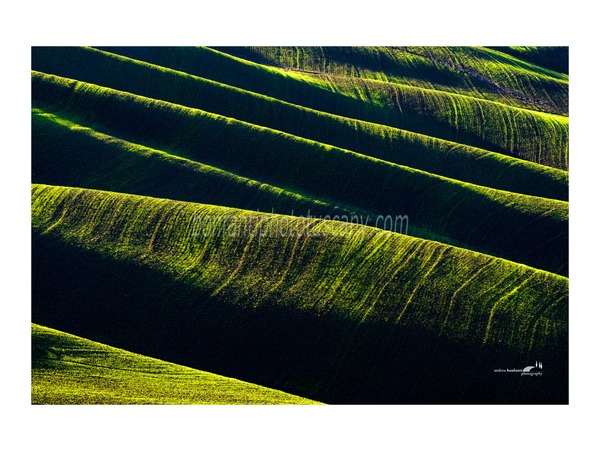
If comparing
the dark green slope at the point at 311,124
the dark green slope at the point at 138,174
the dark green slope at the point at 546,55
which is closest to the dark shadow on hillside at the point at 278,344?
the dark green slope at the point at 138,174

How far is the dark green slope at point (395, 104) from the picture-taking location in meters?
27.8

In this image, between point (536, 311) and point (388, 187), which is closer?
point (536, 311)

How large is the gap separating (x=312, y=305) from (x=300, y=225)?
3.60 metres

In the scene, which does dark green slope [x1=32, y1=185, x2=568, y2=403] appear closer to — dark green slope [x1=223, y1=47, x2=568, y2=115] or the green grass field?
the green grass field

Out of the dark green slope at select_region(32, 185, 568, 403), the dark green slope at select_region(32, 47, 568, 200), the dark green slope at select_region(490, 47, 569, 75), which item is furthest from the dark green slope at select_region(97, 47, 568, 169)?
the dark green slope at select_region(32, 185, 568, 403)

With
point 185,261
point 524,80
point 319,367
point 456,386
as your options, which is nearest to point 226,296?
point 185,261

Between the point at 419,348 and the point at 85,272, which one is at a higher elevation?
the point at 85,272

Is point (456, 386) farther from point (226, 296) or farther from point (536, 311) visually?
point (226, 296)

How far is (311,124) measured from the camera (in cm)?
3203

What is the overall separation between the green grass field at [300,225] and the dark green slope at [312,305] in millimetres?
60

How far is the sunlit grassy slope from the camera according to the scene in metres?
15.3

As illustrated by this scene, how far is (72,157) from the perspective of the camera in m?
25.8

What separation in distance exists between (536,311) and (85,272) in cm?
1394

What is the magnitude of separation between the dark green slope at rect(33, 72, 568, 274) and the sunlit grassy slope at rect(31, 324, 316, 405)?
11399 mm
